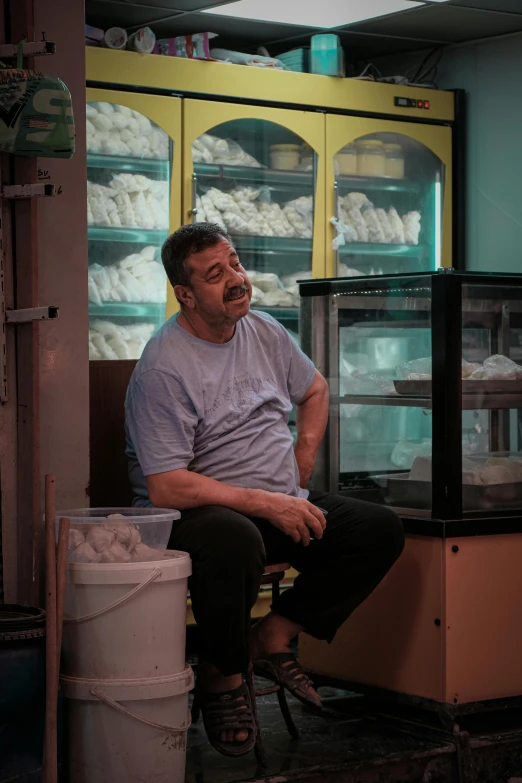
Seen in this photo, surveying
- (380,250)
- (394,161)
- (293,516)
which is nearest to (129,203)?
(380,250)

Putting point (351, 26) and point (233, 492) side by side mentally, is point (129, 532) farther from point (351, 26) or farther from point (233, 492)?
point (351, 26)

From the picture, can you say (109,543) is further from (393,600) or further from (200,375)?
(393,600)

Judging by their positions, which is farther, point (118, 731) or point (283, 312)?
point (283, 312)

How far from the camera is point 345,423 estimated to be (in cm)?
384

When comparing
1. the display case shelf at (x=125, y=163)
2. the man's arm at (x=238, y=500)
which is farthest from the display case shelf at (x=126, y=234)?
the man's arm at (x=238, y=500)

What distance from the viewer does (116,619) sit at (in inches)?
104

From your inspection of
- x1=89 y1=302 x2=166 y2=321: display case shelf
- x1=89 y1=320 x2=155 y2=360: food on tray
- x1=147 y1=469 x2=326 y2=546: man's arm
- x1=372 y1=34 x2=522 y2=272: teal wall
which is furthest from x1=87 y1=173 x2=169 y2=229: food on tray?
x1=147 y1=469 x2=326 y2=546: man's arm

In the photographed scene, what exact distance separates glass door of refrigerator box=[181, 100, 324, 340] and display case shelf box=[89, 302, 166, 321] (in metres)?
0.46

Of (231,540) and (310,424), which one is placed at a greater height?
(310,424)

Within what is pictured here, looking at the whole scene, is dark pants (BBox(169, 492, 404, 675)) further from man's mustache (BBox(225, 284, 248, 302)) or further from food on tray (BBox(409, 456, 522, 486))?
man's mustache (BBox(225, 284, 248, 302))

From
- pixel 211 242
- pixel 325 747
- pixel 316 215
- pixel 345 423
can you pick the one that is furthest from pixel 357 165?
pixel 325 747

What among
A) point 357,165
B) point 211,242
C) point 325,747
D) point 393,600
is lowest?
point 325,747

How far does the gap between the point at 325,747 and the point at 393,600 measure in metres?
0.54

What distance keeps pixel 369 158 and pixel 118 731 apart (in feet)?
11.9
